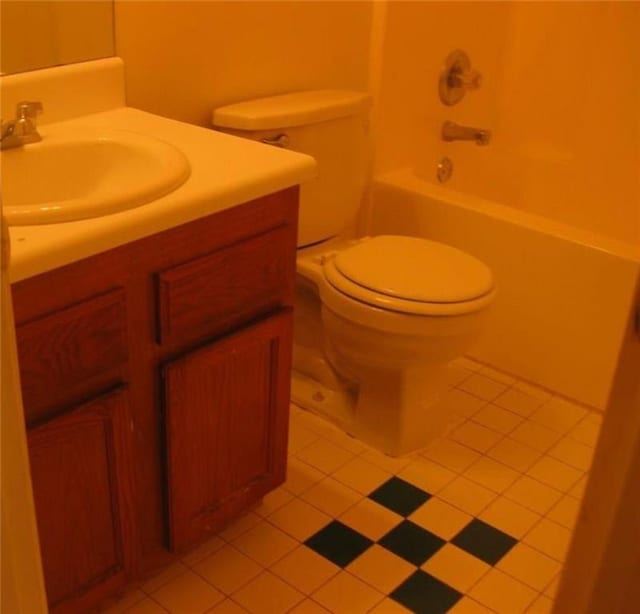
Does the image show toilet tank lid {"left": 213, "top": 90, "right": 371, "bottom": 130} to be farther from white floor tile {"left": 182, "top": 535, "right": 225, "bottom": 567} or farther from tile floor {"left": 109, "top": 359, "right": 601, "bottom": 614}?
white floor tile {"left": 182, "top": 535, "right": 225, "bottom": 567}

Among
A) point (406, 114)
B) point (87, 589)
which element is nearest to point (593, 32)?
point (406, 114)

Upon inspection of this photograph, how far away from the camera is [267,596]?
172cm

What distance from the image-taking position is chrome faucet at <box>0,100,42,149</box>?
1521mm

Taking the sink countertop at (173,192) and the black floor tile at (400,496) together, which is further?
the black floor tile at (400,496)

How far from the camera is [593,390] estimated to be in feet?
7.60

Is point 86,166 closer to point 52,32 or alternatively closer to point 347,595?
point 52,32

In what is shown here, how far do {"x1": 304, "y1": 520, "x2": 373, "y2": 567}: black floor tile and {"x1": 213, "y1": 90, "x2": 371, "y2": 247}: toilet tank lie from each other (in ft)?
2.25

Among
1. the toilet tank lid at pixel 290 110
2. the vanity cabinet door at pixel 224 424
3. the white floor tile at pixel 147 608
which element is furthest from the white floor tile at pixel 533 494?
the toilet tank lid at pixel 290 110

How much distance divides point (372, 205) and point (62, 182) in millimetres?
1129

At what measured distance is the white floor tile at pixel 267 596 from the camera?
5.56 feet

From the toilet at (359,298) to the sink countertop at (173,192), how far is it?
1.00 feet

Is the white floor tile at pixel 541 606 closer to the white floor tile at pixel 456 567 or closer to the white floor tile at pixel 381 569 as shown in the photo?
the white floor tile at pixel 456 567

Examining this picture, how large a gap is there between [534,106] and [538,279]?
686 millimetres

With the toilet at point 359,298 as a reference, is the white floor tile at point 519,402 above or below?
below
